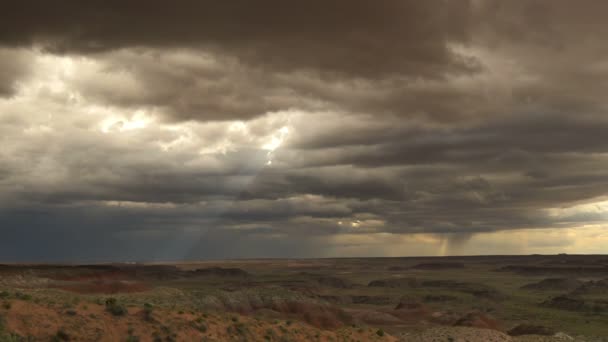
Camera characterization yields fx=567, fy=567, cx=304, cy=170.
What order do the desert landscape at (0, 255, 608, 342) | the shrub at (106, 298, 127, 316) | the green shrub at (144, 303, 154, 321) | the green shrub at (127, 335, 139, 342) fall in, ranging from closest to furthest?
the green shrub at (127, 335, 139, 342)
the desert landscape at (0, 255, 608, 342)
the shrub at (106, 298, 127, 316)
the green shrub at (144, 303, 154, 321)

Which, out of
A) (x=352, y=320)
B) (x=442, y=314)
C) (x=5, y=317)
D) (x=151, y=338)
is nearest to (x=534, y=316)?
(x=442, y=314)

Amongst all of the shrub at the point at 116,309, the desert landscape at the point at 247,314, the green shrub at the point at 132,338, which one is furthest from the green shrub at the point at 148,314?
the green shrub at the point at 132,338

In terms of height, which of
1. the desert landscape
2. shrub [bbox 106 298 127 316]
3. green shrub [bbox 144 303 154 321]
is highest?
shrub [bbox 106 298 127 316]

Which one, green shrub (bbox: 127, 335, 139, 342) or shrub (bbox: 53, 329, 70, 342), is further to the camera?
green shrub (bbox: 127, 335, 139, 342)

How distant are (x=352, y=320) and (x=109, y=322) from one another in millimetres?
74518

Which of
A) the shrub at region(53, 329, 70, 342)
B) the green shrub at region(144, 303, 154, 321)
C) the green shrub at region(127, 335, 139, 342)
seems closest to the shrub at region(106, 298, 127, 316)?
the green shrub at region(144, 303, 154, 321)

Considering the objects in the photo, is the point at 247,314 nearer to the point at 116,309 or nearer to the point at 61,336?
the point at 116,309

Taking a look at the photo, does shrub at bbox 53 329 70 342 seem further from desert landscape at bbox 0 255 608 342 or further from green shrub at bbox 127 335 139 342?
green shrub at bbox 127 335 139 342

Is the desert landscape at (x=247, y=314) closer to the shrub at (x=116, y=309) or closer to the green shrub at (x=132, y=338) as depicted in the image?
the shrub at (x=116, y=309)

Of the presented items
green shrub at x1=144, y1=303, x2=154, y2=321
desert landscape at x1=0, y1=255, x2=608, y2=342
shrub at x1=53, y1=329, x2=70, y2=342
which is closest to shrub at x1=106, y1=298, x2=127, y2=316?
desert landscape at x1=0, y1=255, x2=608, y2=342

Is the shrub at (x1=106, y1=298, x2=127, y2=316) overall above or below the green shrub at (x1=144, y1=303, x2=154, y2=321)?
above

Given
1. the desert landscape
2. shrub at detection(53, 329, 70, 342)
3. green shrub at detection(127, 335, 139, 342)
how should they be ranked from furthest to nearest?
the desert landscape < green shrub at detection(127, 335, 139, 342) < shrub at detection(53, 329, 70, 342)

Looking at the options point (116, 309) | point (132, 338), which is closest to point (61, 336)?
point (132, 338)

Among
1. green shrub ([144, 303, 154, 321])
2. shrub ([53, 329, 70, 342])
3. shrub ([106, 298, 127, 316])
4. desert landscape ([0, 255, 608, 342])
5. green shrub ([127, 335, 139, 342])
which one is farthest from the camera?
green shrub ([144, 303, 154, 321])
